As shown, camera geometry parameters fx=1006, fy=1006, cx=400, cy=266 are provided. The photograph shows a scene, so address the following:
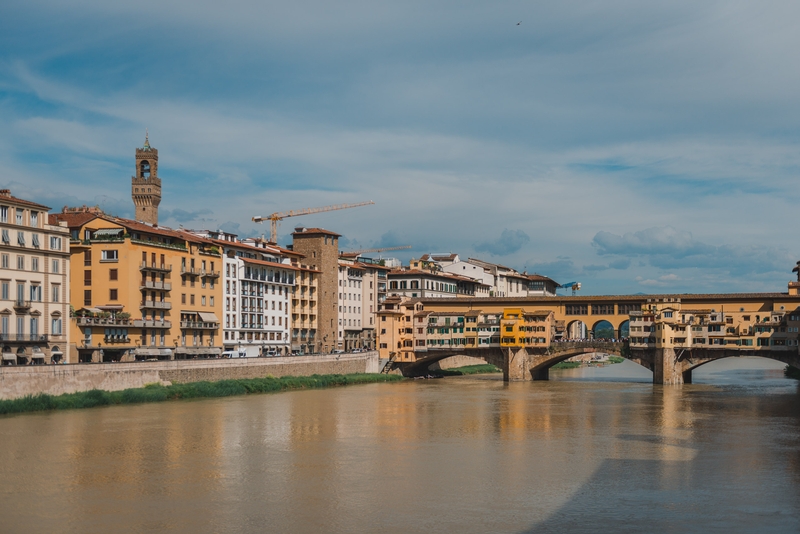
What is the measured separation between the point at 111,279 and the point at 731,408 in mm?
43553

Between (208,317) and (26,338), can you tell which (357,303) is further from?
(26,338)

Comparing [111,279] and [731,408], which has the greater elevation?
[111,279]

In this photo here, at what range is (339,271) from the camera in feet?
353

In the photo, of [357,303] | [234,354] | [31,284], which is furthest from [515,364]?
[31,284]

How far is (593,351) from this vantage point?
278 feet

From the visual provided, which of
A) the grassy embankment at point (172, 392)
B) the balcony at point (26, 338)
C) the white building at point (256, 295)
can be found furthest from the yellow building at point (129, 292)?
the grassy embankment at point (172, 392)

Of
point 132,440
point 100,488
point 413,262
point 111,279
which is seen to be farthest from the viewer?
point 413,262

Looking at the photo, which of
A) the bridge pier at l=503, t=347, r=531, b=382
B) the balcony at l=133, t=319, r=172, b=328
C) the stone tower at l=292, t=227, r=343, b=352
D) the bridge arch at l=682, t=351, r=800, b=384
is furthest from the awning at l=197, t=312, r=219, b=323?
the bridge arch at l=682, t=351, r=800, b=384

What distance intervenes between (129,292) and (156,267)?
11.1ft

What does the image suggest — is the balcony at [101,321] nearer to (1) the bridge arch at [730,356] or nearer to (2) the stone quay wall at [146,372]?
(2) the stone quay wall at [146,372]

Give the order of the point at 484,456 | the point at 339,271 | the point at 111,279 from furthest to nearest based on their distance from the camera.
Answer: the point at 339,271, the point at 111,279, the point at 484,456

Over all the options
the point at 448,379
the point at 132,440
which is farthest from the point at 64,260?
the point at 448,379

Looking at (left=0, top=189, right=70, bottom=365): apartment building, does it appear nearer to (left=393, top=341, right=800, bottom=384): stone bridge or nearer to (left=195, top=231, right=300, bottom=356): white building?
→ (left=195, top=231, right=300, bottom=356): white building

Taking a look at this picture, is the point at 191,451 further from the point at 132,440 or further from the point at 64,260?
the point at 64,260
